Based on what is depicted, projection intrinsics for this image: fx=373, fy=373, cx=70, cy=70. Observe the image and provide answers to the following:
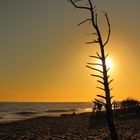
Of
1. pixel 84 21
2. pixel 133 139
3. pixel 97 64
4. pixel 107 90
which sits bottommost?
pixel 133 139

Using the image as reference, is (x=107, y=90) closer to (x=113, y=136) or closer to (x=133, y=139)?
(x=113, y=136)

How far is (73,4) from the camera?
1041 centimetres

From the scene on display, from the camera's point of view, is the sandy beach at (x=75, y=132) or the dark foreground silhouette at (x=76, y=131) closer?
the sandy beach at (x=75, y=132)

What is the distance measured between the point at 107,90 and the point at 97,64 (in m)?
0.74

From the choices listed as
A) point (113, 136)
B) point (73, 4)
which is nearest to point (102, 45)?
point (73, 4)

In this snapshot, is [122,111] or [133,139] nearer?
[133,139]

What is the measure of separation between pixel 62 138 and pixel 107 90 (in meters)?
13.0

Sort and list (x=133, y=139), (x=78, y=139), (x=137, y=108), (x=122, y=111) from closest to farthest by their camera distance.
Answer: (x=133, y=139) < (x=78, y=139) < (x=137, y=108) < (x=122, y=111)

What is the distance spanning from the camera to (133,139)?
60.0 feet

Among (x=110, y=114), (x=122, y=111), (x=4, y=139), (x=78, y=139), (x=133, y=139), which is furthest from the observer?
(x=122, y=111)

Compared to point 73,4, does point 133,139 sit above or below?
below

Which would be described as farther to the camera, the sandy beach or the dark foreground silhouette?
the dark foreground silhouette

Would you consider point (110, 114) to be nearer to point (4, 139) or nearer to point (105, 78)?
point (105, 78)

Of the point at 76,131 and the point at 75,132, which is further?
the point at 76,131
